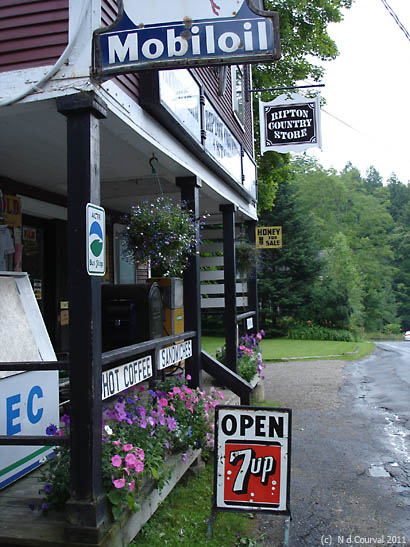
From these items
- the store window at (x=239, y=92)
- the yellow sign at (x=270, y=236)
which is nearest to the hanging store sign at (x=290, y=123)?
the store window at (x=239, y=92)

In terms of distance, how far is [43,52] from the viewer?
3564mm

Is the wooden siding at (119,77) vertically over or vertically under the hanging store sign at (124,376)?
over

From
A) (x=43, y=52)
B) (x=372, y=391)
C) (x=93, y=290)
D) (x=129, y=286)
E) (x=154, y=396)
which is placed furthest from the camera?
(x=372, y=391)

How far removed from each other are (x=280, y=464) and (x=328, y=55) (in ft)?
56.6

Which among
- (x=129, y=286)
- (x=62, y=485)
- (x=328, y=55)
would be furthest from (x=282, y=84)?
(x=62, y=485)

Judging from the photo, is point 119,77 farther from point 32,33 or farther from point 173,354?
point 173,354

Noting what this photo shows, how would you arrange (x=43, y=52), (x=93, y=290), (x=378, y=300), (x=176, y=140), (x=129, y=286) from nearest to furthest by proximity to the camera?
1. (x=93, y=290)
2. (x=43, y=52)
3. (x=176, y=140)
4. (x=129, y=286)
5. (x=378, y=300)

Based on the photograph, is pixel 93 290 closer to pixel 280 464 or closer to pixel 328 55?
pixel 280 464

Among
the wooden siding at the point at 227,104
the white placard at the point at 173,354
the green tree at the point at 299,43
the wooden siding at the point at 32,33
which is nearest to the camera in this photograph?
the wooden siding at the point at 32,33

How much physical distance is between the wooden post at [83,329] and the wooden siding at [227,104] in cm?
281

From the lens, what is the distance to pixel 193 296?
5.77m

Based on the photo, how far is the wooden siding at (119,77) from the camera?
12.1ft

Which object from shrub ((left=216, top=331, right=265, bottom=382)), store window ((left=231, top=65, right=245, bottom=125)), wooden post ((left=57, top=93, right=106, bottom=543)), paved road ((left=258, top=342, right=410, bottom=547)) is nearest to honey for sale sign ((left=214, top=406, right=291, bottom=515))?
paved road ((left=258, top=342, right=410, bottom=547))

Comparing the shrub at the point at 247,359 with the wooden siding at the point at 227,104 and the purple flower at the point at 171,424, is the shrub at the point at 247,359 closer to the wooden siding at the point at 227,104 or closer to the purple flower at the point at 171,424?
the wooden siding at the point at 227,104
